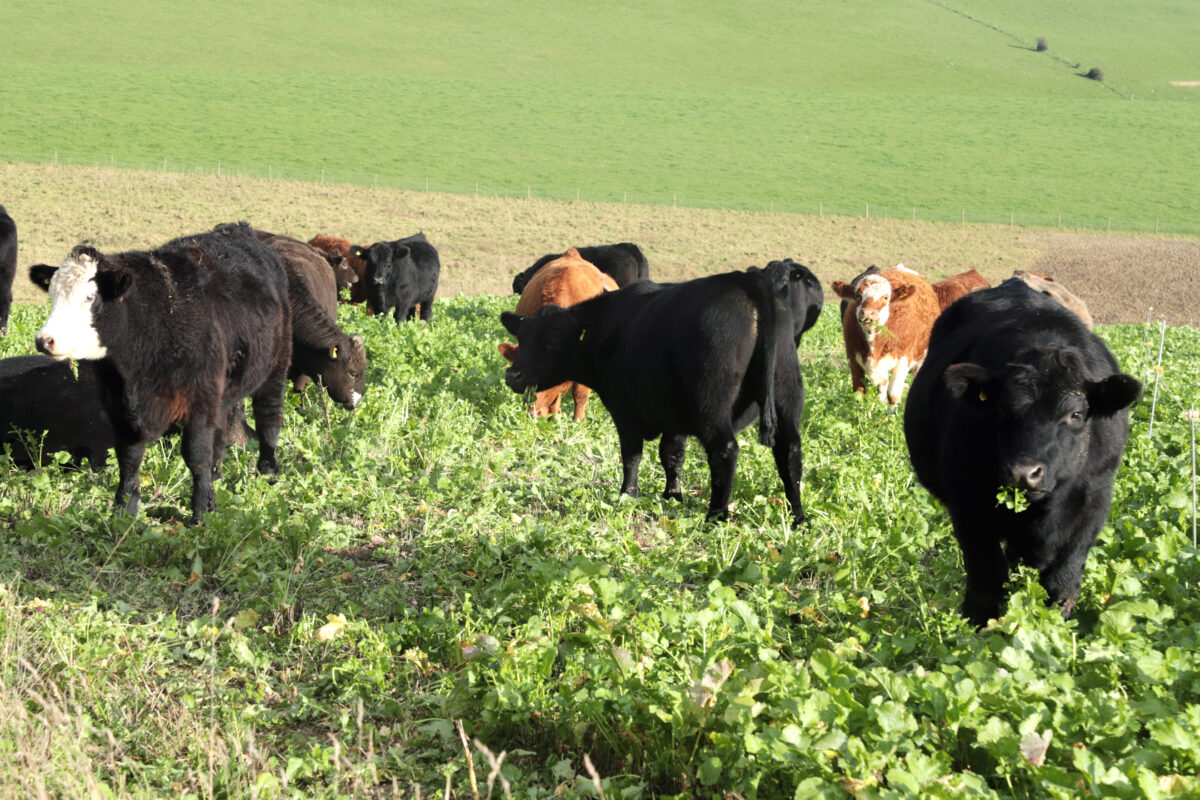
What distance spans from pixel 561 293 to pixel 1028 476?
25.7 ft

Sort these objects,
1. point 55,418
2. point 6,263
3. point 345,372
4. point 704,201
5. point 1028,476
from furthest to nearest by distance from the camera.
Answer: point 704,201 < point 6,263 < point 345,372 < point 55,418 < point 1028,476

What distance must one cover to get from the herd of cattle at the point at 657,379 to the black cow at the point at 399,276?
937 cm

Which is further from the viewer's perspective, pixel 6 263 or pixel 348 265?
pixel 348 265

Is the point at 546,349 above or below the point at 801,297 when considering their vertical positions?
below

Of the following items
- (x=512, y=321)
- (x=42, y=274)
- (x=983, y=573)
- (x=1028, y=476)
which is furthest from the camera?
(x=512, y=321)

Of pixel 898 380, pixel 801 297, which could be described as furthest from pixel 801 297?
pixel 898 380

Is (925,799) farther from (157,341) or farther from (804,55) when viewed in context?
(804,55)

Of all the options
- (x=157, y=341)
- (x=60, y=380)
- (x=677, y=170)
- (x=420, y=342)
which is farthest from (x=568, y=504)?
(x=677, y=170)

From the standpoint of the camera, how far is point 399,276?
20.3m

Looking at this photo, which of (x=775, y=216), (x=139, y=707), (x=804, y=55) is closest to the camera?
(x=139, y=707)

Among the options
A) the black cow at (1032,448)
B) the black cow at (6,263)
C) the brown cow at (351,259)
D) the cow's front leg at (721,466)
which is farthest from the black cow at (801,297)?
the black cow at (6,263)

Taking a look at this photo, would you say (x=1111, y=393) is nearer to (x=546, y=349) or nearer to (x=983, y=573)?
(x=983, y=573)

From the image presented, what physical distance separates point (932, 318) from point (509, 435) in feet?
21.0

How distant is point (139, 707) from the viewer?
14.1 ft
